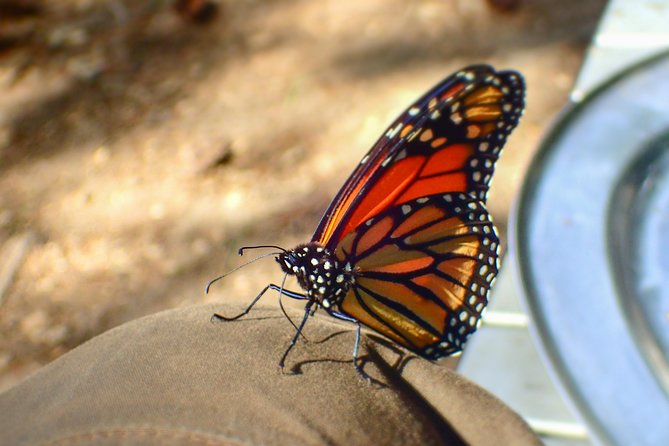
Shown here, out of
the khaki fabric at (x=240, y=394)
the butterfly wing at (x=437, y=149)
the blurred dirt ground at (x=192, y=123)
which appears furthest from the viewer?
the blurred dirt ground at (x=192, y=123)

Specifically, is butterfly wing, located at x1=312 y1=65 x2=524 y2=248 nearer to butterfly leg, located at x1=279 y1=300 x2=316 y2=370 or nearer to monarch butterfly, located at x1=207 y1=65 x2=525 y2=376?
monarch butterfly, located at x1=207 y1=65 x2=525 y2=376

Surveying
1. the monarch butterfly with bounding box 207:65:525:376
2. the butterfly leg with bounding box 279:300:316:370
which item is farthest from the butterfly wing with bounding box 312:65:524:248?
the butterfly leg with bounding box 279:300:316:370

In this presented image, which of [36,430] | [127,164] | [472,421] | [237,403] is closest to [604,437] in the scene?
[472,421]

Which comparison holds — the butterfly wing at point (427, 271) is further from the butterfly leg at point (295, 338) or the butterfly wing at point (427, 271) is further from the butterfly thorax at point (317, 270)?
the butterfly leg at point (295, 338)

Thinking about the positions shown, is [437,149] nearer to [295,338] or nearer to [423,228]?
[423,228]

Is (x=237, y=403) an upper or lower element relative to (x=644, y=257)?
upper

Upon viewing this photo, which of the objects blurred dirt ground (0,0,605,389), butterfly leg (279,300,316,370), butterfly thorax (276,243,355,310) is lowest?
blurred dirt ground (0,0,605,389)

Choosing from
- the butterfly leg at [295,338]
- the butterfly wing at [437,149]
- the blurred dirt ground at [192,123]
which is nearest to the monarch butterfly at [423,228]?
the butterfly wing at [437,149]

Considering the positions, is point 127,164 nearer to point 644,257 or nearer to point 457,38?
point 457,38
